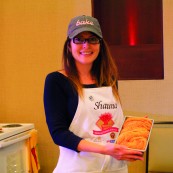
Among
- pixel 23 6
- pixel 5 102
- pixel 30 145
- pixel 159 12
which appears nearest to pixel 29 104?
pixel 5 102

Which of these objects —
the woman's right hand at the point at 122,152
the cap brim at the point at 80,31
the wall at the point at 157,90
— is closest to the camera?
the woman's right hand at the point at 122,152

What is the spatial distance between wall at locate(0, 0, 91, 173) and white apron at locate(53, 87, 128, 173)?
117 cm

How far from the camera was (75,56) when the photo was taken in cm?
106

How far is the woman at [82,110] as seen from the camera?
992 mm

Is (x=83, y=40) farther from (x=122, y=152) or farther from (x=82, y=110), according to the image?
(x=122, y=152)

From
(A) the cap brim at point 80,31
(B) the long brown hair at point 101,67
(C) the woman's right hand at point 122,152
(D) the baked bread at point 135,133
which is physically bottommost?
(C) the woman's right hand at point 122,152

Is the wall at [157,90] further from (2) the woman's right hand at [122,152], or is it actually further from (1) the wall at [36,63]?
(2) the woman's right hand at [122,152]

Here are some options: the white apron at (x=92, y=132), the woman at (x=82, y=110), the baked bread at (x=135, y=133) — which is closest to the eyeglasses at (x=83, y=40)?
the woman at (x=82, y=110)

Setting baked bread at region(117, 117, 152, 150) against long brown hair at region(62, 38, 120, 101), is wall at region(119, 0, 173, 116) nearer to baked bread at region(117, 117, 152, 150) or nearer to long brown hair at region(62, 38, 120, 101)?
long brown hair at region(62, 38, 120, 101)

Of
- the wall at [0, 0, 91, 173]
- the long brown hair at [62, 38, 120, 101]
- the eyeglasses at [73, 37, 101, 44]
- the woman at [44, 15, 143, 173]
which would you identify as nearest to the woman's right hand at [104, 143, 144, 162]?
the woman at [44, 15, 143, 173]

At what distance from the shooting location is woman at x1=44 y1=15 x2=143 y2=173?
39.0 inches

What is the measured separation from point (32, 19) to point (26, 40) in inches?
6.2

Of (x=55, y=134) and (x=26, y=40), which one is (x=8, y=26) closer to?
(x=26, y=40)

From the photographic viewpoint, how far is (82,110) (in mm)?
1031
